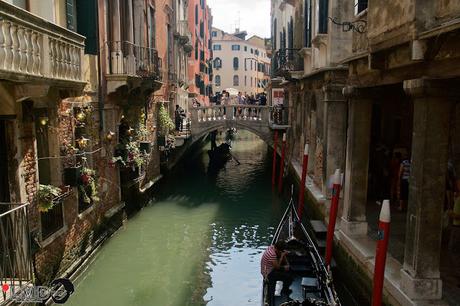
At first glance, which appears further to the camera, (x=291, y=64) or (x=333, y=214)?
(x=291, y=64)

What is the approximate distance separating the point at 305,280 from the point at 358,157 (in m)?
2.17

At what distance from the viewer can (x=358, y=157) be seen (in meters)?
7.33

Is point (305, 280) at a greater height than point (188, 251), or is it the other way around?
point (305, 280)

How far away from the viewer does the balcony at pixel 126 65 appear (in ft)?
31.6

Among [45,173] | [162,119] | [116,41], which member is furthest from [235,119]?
[45,173]

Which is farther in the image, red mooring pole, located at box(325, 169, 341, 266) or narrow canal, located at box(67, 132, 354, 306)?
narrow canal, located at box(67, 132, 354, 306)

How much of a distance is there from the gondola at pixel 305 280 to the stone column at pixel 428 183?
3.74 ft

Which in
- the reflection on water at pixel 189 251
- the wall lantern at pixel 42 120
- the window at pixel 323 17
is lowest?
the reflection on water at pixel 189 251

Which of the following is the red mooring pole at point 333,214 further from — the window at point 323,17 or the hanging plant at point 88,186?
the window at point 323,17

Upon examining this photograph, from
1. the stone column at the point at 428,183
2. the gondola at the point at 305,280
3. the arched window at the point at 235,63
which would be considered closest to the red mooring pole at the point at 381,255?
the stone column at the point at 428,183

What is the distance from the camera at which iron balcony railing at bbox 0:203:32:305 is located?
5071 millimetres

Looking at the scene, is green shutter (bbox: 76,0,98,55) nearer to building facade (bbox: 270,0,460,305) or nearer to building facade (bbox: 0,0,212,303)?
building facade (bbox: 0,0,212,303)

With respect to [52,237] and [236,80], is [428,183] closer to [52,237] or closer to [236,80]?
[52,237]

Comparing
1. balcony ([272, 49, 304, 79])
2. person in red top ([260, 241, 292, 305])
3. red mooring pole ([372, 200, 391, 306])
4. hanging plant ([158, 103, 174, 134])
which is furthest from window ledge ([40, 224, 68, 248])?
balcony ([272, 49, 304, 79])
